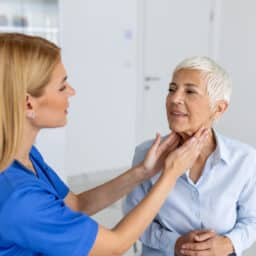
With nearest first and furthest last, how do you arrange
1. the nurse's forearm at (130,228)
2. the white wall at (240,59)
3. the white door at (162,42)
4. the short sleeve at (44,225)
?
the short sleeve at (44,225) < the nurse's forearm at (130,228) < the white door at (162,42) < the white wall at (240,59)

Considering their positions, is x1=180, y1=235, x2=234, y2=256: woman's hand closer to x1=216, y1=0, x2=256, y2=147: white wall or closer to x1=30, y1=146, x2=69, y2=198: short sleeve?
x1=30, y1=146, x2=69, y2=198: short sleeve

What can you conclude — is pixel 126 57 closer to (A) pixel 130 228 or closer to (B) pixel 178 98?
(B) pixel 178 98

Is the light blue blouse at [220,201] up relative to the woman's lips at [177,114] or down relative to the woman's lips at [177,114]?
down

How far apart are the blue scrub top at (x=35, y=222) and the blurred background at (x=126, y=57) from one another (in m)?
2.84

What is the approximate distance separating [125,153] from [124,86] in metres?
0.77

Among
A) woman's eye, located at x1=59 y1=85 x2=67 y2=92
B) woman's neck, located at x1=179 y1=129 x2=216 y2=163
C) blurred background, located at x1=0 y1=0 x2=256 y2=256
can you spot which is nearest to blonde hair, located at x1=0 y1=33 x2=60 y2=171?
woman's eye, located at x1=59 y1=85 x2=67 y2=92

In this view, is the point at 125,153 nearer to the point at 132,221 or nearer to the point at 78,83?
the point at 78,83

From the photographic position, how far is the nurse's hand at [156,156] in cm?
153

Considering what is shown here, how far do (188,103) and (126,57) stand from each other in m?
3.09

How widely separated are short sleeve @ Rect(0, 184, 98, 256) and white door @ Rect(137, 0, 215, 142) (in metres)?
3.65

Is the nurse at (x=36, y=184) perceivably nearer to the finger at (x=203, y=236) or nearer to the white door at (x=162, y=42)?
the finger at (x=203, y=236)

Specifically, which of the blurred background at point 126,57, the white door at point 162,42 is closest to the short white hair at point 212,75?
the blurred background at point 126,57

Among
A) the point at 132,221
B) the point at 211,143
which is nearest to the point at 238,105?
the point at 211,143

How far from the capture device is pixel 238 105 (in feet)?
16.2
